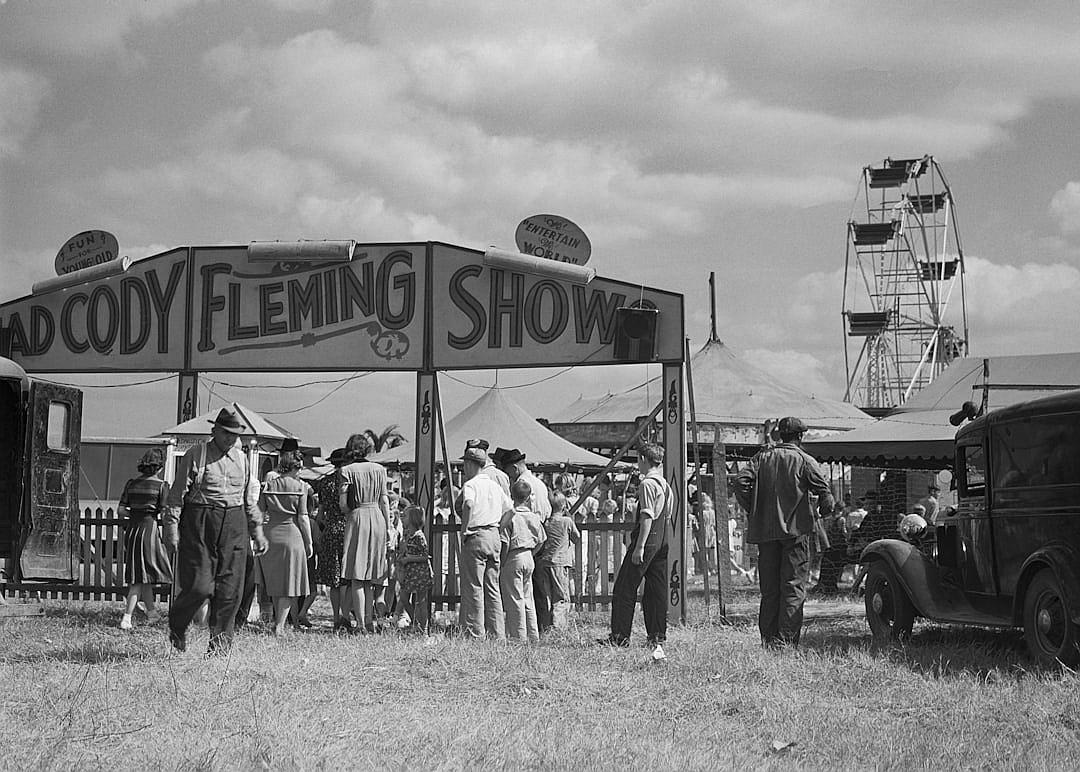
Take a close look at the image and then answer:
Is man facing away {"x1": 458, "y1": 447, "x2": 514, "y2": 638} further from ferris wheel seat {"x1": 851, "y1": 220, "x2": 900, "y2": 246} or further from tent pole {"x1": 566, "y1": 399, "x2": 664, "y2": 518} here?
ferris wheel seat {"x1": 851, "y1": 220, "x2": 900, "y2": 246}

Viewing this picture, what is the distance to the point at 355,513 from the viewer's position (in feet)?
35.8

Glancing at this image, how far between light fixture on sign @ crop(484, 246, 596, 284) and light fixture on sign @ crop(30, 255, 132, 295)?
13.6 ft

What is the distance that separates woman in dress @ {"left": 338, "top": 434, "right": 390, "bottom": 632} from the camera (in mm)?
10828

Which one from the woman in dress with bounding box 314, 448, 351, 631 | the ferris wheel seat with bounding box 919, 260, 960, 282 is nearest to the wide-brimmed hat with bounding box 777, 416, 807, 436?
the woman in dress with bounding box 314, 448, 351, 631

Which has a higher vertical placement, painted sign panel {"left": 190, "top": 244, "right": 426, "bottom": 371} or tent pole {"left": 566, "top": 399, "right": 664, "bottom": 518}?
painted sign panel {"left": 190, "top": 244, "right": 426, "bottom": 371}

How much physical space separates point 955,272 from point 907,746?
5635 cm

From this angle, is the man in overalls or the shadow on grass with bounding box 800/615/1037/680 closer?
the shadow on grass with bounding box 800/615/1037/680

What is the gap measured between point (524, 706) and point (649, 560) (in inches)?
103

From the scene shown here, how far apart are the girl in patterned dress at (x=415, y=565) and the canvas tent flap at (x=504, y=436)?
9824mm

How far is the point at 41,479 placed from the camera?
28.3 feet

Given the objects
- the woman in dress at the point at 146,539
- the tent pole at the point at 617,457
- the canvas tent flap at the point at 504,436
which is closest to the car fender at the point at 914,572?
the tent pole at the point at 617,457

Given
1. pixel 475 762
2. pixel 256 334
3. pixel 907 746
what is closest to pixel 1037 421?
pixel 907 746

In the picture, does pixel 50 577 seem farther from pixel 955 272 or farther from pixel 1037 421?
pixel 955 272

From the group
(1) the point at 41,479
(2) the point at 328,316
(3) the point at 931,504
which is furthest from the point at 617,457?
(3) the point at 931,504
